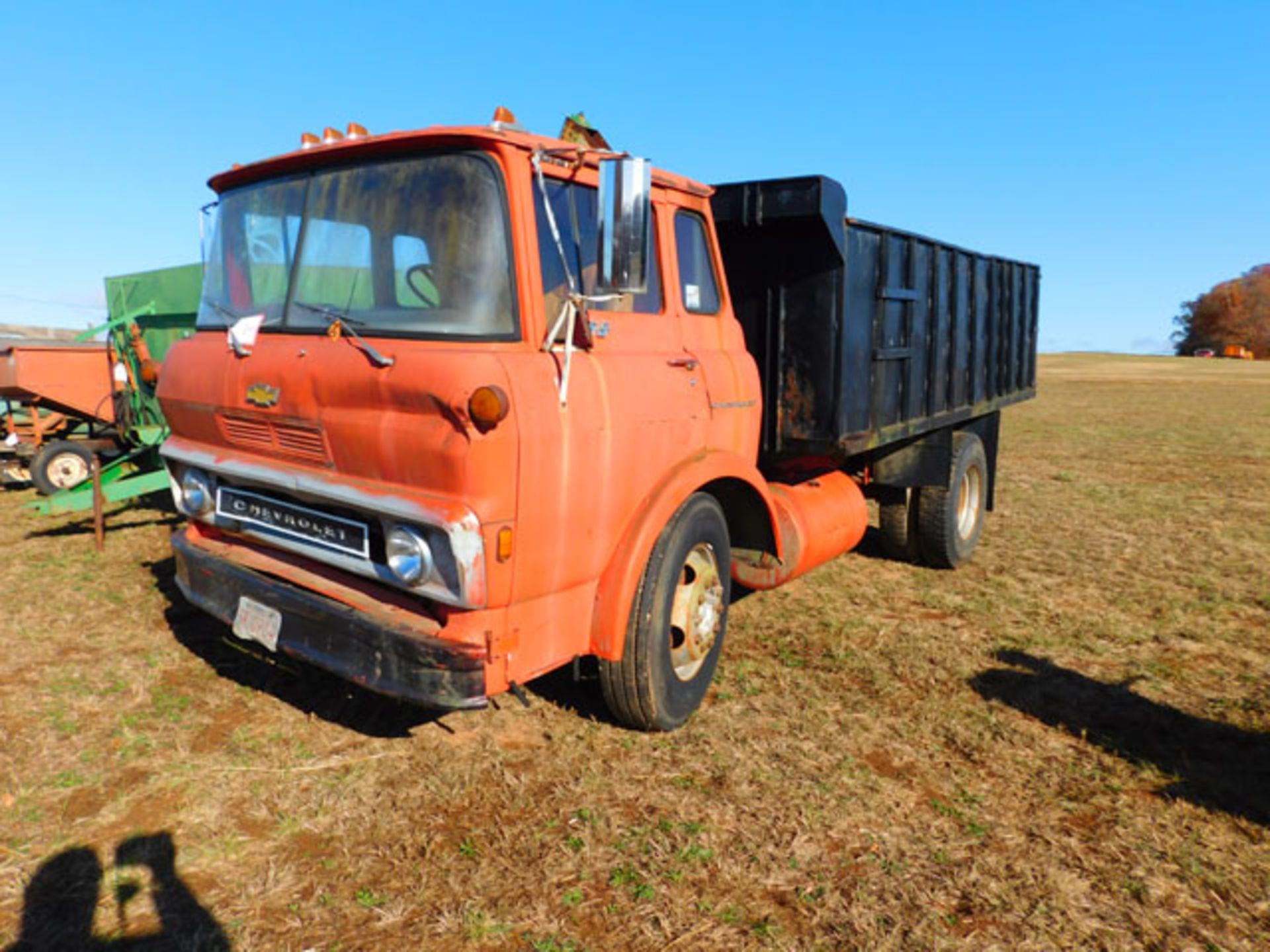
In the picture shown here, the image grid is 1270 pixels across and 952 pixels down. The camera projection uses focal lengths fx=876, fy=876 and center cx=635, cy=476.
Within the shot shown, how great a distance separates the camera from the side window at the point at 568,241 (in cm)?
317

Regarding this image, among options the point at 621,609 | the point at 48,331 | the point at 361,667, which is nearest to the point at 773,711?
the point at 621,609

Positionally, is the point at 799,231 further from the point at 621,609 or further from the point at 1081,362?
the point at 1081,362

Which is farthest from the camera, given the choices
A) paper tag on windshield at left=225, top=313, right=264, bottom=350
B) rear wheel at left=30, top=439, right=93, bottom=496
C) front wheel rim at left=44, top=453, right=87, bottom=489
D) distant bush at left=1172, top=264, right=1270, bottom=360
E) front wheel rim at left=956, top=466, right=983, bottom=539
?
distant bush at left=1172, top=264, right=1270, bottom=360

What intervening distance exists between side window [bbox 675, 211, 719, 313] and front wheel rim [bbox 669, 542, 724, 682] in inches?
45.2

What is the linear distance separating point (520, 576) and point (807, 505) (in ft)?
8.73

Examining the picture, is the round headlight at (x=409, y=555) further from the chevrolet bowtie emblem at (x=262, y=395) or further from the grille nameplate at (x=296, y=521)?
the chevrolet bowtie emblem at (x=262, y=395)

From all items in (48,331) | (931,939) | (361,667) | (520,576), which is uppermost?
(48,331)

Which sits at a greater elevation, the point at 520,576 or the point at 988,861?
the point at 520,576

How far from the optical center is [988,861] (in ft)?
9.90

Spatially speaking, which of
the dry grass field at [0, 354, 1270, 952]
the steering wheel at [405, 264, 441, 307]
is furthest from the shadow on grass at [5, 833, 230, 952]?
the steering wheel at [405, 264, 441, 307]

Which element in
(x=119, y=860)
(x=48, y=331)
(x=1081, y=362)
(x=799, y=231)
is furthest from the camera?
(x=1081, y=362)

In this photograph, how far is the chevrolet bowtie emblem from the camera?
11.0ft

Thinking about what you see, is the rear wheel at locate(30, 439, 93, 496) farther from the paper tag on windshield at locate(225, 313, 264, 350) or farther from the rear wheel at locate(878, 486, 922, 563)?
the rear wheel at locate(878, 486, 922, 563)

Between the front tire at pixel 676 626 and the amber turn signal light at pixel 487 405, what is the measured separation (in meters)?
1.10
